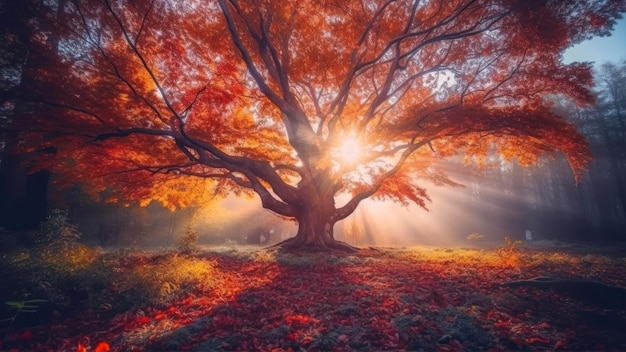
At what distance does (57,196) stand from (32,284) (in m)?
19.6

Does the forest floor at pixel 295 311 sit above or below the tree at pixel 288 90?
below

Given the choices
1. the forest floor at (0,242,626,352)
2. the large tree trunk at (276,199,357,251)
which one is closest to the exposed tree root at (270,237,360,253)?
the large tree trunk at (276,199,357,251)

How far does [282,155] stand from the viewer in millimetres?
13953

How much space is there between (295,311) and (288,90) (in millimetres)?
9106

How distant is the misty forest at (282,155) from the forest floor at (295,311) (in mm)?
42

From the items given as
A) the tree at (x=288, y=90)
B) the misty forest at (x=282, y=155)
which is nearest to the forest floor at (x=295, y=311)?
the misty forest at (x=282, y=155)

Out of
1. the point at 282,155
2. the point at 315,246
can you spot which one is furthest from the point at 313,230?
the point at 282,155

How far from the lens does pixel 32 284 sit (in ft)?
16.5

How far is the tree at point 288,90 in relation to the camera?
8.88 m

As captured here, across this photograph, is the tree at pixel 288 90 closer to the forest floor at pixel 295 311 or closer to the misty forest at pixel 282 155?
the misty forest at pixel 282 155

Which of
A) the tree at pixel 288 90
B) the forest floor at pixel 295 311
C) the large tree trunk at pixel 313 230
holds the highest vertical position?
the tree at pixel 288 90

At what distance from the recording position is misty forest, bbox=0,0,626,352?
403 cm

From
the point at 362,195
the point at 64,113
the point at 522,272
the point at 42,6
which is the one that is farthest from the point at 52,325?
the point at 362,195

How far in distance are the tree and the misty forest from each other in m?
0.07
